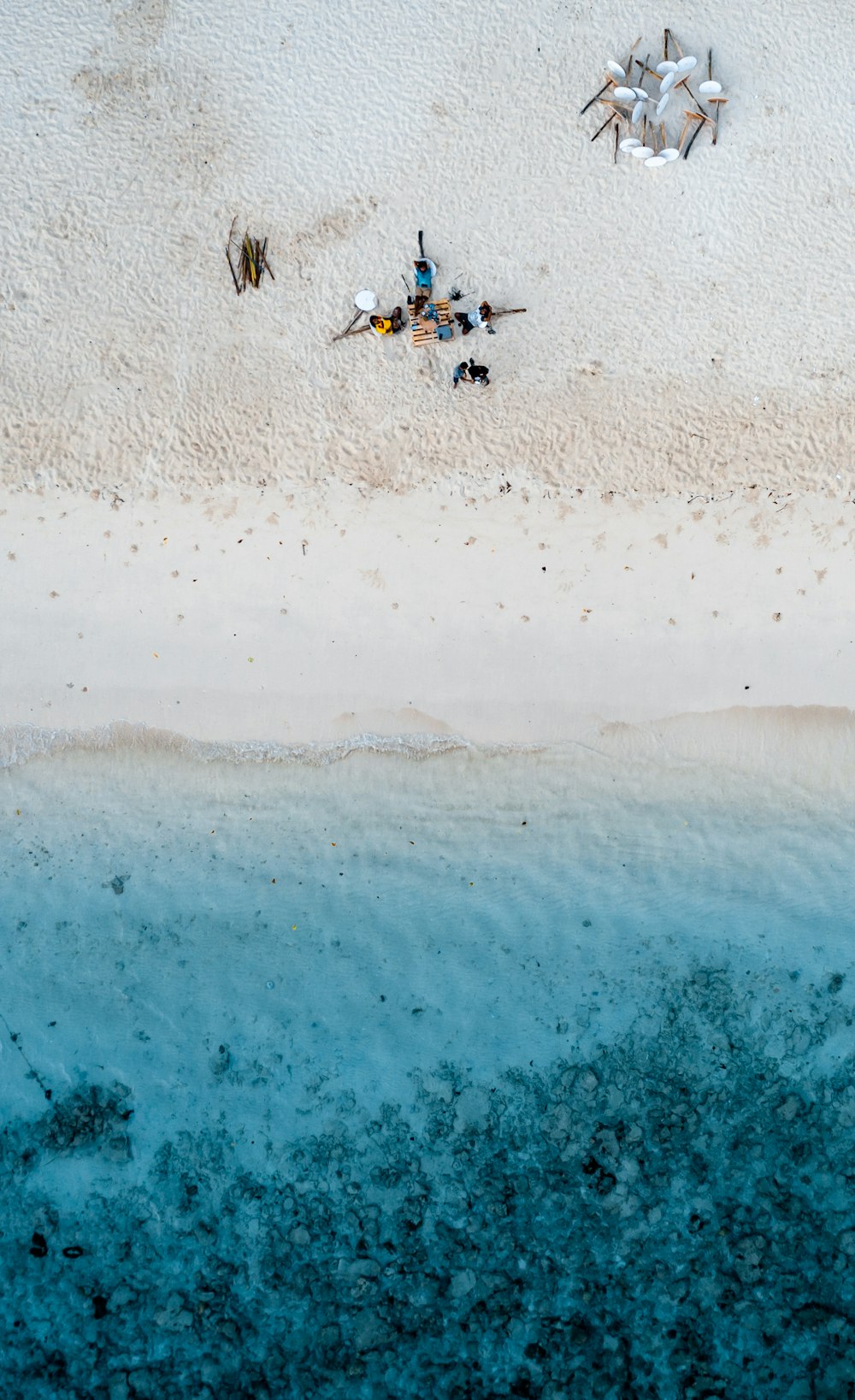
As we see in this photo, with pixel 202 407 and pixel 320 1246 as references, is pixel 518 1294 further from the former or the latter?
pixel 202 407

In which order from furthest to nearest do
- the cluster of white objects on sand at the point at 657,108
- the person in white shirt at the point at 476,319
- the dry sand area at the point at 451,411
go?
the dry sand area at the point at 451,411 < the cluster of white objects on sand at the point at 657,108 < the person in white shirt at the point at 476,319

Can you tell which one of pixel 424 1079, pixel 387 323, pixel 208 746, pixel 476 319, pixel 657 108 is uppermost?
pixel 657 108

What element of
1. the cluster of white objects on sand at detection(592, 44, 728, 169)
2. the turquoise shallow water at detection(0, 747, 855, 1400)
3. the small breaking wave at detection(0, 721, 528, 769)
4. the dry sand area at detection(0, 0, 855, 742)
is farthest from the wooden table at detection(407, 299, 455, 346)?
the turquoise shallow water at detection(0, 747, 855, 1400)

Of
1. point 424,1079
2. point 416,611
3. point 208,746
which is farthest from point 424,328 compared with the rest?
point 424,1079

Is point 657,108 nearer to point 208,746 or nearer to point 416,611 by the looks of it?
point 416,611

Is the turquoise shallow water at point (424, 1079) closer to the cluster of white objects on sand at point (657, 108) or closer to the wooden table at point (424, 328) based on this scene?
the wooden table at point (424, 328)

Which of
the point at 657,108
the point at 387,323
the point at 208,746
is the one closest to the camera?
the point at 387,323

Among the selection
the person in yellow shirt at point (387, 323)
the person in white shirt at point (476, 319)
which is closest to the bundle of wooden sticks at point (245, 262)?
the person in yellow shirt at point (387, 323)

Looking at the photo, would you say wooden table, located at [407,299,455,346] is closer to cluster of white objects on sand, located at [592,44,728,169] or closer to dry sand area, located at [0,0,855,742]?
dry sand area, located at [0,0,855,742]
